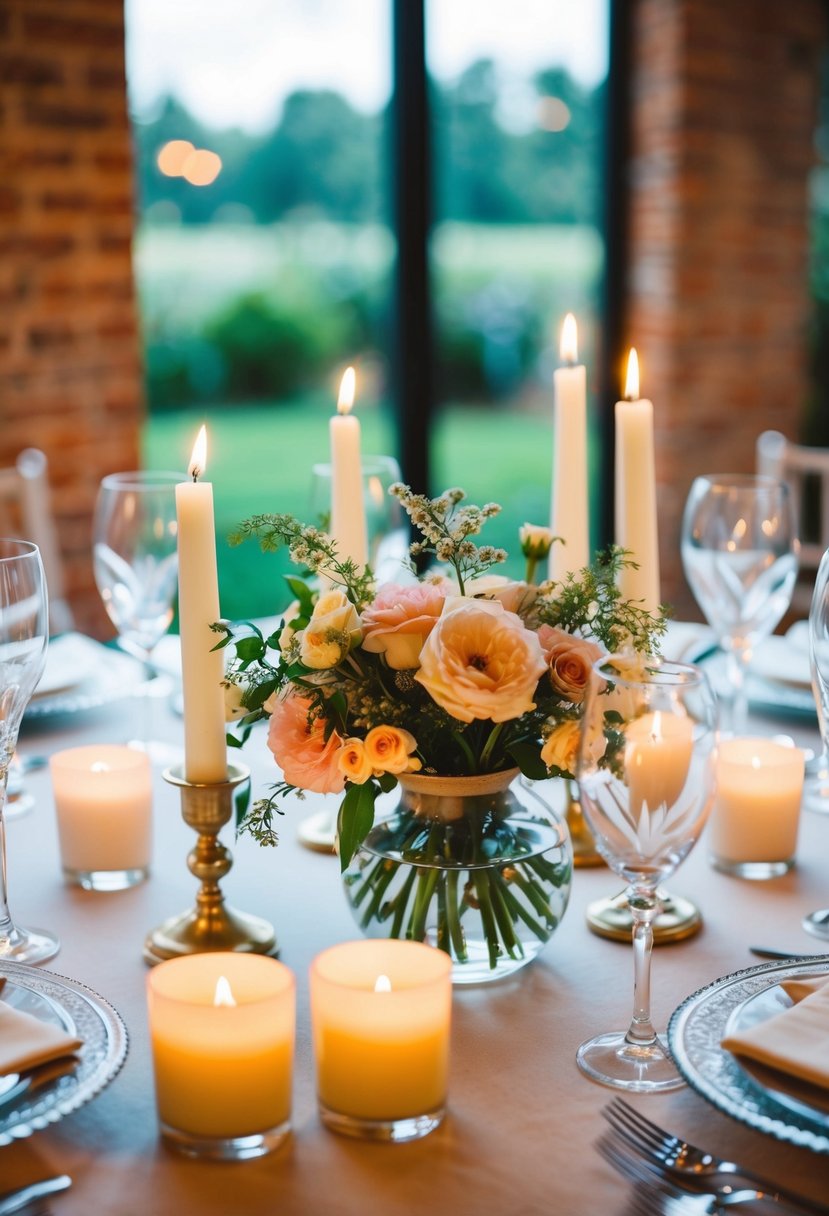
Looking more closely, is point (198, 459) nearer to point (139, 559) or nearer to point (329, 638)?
point (329, 638)

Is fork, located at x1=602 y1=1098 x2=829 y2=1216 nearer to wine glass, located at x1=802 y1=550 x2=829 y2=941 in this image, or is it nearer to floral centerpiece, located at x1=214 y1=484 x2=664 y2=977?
floral centerpiece, located at x1=214 y1=484 x2=664 y2=977

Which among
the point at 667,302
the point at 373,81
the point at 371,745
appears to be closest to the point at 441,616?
the point at 371,745

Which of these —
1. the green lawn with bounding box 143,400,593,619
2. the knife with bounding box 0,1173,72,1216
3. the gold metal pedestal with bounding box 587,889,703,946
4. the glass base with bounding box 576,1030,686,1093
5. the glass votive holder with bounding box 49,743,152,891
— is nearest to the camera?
the knife with bounding box 0,1173,72,1216

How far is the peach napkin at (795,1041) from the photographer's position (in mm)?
808

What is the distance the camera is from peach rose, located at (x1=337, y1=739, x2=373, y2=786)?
0.96 meters

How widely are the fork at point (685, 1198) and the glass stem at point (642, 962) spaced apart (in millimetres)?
131

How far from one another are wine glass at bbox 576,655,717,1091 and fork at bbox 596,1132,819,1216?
0.31 ft

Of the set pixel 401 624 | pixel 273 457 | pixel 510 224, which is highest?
pixel 510 224

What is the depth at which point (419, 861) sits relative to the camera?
40.2 inches

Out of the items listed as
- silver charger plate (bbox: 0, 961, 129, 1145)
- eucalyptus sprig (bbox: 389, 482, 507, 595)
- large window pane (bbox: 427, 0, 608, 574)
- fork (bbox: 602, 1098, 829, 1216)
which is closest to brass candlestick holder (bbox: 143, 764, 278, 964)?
silver charger plate (bbox: 0, 961, 129, 1145)

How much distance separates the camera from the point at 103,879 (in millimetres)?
1237

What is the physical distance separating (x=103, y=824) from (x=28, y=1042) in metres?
0.40

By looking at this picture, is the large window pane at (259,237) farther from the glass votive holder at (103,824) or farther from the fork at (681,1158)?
the fork at (681,1158)

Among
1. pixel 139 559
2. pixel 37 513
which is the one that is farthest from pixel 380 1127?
pixel 37 513
